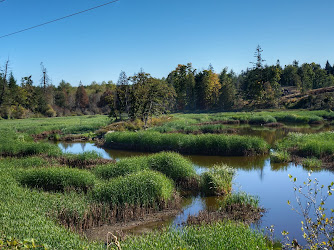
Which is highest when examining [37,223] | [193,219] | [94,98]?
[94,98]

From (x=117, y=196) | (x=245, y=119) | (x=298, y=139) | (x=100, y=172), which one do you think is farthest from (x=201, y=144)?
(x=245, y=119)

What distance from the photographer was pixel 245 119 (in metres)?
44.9

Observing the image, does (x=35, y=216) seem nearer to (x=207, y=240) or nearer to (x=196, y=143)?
(x=207, y=240)

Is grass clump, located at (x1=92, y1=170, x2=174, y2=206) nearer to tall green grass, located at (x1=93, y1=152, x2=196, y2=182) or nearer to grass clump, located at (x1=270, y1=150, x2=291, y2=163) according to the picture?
tall green grass, located at (x1=93, y1=152, x2=196, y2=182)

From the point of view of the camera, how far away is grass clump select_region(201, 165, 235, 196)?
42.1ft

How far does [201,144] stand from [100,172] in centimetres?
977

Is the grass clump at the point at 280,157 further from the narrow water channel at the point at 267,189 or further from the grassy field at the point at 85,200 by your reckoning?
the grassy field at the point at 85,200

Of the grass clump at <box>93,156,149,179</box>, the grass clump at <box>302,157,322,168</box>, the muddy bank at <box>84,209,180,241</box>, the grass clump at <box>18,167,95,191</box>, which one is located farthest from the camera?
the grass clump at <box>302,157,322,168</box>

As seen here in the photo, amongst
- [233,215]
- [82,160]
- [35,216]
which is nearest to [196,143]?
[82,160]

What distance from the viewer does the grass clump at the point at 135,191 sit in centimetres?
1081

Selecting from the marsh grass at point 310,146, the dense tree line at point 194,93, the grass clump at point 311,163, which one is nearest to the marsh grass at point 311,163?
the grass clump at point 311,163

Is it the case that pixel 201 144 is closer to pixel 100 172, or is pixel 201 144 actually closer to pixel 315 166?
pixel 315 166

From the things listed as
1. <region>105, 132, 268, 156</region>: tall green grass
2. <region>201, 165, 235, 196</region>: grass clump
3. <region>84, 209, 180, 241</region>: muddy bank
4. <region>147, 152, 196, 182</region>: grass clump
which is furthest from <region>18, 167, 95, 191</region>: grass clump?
<region>105, 132, 268, 156</region>: tall green grass

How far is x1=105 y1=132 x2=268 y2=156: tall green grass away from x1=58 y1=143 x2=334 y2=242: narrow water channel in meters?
0.82
